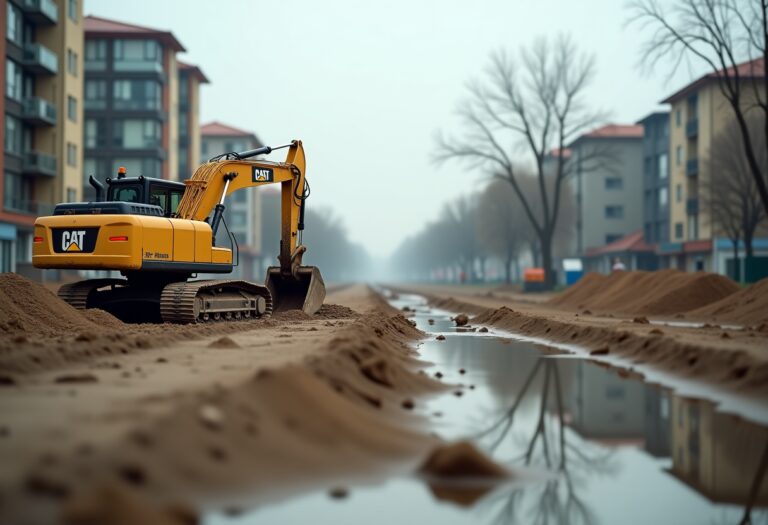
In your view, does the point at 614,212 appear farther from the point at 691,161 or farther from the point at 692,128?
the point at 692,128

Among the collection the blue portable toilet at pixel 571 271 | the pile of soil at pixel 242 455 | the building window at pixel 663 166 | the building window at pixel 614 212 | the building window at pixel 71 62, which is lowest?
the pile of soil at pixel 242 455

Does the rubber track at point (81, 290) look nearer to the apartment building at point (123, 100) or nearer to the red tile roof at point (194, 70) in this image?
the apartment building at point (123, 100)

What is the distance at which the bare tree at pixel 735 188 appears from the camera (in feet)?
178

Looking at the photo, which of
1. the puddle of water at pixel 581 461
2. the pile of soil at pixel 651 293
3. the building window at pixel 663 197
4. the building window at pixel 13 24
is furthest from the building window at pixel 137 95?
the puddle of water at pixel 581 461

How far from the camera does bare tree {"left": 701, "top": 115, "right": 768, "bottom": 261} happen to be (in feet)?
178

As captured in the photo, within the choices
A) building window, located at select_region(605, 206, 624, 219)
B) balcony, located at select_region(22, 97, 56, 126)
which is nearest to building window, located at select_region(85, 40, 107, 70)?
balcony, located at select_region(22, 97, 56, 126)

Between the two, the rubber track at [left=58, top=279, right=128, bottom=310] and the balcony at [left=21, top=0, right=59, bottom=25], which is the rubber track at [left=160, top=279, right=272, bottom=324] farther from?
the balcony at [left=21, top=0, right=59, bottom=25]

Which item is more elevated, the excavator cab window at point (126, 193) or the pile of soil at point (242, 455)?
the excavator cab window at point (126, 193)

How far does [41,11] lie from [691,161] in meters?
51.1

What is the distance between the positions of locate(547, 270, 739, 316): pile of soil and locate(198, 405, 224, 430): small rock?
80.9 feet

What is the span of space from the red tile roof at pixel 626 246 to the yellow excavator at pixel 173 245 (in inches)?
2837

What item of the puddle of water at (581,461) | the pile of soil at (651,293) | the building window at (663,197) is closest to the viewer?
the puddle of water at (581,461)

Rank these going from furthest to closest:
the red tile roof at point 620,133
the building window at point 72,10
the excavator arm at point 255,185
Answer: the red tile roof at point 620,133 → the building window at point 72,10 → the excavator arm at point 255,185

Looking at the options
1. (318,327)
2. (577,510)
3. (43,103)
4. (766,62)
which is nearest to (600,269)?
(43,103)
